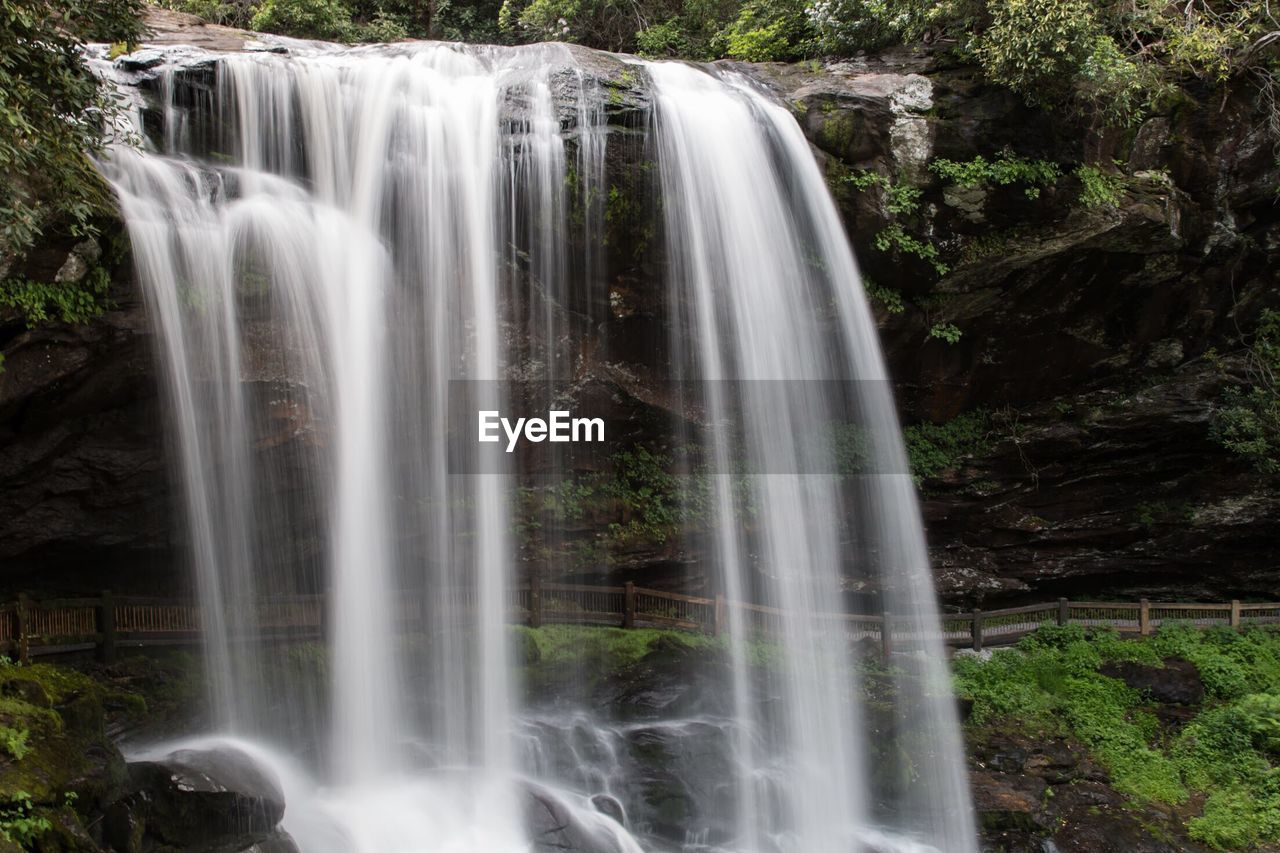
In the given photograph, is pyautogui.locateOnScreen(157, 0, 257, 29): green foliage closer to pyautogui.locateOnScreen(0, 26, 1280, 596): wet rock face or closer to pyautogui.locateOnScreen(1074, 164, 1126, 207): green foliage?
pyautogui.locateOnScreen(0, 26, 1280, 596): wet rock face

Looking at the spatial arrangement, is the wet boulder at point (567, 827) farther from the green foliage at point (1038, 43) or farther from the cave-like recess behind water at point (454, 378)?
the green foliage at point (1038, 43)

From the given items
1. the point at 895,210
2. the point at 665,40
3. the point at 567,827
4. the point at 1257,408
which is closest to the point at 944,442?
the point at 895,210

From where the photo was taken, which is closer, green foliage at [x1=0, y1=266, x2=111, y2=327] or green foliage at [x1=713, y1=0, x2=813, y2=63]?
green foliage at [x1=0, y1=266, x2=111, y2=327]

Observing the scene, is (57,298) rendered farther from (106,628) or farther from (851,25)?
(851,25)

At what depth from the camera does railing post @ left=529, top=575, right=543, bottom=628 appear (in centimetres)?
1251

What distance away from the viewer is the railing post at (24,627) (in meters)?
9.68

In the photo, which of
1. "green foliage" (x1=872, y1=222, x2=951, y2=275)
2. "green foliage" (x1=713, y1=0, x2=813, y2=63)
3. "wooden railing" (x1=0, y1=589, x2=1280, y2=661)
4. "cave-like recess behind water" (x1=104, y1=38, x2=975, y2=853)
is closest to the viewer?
"cave-like recess behind water" (x1=104, y1=38, x2=975, y2=853)

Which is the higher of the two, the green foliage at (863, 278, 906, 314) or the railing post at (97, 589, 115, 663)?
the green foliage at (863, 278, 906, 314)

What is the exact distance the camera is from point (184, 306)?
9.27 meters

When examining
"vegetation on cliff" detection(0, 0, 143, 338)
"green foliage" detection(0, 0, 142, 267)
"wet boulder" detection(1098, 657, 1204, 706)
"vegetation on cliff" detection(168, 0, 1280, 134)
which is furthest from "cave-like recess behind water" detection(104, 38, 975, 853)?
"wet boulder" detection(1098, 657, 1204, 706)

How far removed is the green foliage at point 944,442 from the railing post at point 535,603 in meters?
6.24

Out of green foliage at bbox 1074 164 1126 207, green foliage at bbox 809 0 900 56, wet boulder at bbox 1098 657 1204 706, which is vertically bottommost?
wet boulder at bbox 1098 657 1204 706

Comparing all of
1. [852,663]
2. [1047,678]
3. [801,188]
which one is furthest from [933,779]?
[801,188]

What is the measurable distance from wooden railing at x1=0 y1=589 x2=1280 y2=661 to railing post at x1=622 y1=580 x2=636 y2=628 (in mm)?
15
